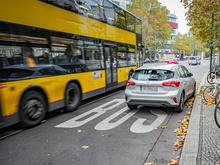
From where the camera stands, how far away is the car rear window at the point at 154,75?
26.0 ft

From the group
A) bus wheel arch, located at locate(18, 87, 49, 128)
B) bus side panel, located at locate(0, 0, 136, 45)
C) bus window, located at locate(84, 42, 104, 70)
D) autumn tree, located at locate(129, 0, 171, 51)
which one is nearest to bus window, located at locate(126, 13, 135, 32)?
bus side panel, located at locate(0, 0, 136, 45)

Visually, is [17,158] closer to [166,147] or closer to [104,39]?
[166,147]

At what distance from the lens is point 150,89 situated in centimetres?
783

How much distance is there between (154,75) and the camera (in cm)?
802

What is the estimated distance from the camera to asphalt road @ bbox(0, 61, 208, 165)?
468 cm

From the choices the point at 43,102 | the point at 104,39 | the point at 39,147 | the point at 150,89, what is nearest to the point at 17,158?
the point at 39,147

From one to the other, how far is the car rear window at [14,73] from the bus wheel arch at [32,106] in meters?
0.41

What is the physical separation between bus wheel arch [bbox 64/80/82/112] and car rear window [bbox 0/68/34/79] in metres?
1.93

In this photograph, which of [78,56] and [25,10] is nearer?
[25,10]

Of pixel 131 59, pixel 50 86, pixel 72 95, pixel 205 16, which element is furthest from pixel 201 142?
pixel 205 16

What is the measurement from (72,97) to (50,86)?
149cm

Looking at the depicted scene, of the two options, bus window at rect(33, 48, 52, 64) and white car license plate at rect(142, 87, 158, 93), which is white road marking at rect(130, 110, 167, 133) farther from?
bus window at rect(33, 48, 52, 64)

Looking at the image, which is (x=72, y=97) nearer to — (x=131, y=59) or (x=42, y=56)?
(x=42, y=56)

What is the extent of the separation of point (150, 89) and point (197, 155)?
3.47 m
